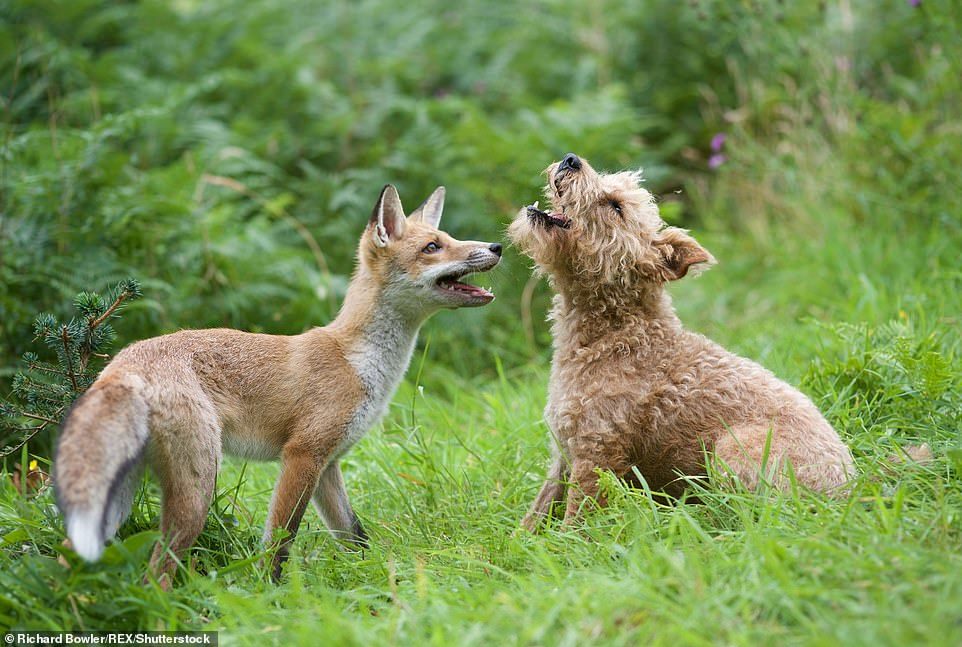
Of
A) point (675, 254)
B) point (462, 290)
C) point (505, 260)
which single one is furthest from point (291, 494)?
point (675, 254)

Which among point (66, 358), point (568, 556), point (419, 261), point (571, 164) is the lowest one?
point (568, 556)

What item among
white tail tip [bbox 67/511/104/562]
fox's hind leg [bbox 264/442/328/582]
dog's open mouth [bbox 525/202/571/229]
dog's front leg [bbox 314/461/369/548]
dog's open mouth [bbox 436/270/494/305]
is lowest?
dog's front leg [bbox 314/461/369/548]

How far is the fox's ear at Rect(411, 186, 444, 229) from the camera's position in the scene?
19.2ft

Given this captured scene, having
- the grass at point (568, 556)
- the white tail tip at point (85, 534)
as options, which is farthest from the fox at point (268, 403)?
the grass at point (568, 556)

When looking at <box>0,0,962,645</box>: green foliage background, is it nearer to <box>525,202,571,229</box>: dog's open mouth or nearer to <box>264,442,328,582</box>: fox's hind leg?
<box>264,442,328,582</box>: fox's hind leg

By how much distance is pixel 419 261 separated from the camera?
17.4 ft

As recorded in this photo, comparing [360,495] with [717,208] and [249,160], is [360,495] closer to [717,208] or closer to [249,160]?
[249,160]

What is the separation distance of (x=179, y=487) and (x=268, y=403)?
0.73 metres

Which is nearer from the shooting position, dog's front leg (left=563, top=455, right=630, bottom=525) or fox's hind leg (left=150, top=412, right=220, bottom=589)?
fox's hind leg (left=150, top=412, right=220, bottom=589)

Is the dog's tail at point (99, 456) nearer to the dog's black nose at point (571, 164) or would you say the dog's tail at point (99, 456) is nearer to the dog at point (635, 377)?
the dog at point (635, 377)

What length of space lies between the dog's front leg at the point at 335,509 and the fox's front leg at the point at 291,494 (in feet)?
1.21

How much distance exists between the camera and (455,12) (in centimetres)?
1421

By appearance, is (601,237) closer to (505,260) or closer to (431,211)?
(505,260)

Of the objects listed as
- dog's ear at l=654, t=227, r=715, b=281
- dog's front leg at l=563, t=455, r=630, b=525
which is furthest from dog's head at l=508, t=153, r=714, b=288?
dog's front leg at l=563, t=455, r=630, b=525
